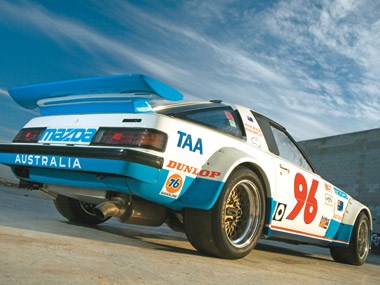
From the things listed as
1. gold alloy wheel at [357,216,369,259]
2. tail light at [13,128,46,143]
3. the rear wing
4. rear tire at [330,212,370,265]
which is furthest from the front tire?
gold alloy wheel at [357,216,369,259]

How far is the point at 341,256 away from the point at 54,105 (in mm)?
4133

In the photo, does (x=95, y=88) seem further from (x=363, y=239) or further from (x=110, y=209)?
(x=363, y=239)

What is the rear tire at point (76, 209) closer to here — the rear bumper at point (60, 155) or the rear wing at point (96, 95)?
the rear bumper at point (60, 155)

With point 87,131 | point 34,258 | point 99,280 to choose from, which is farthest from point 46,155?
A: point 99,280

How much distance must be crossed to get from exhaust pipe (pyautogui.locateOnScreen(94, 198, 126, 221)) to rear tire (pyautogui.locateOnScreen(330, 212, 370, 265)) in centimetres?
358

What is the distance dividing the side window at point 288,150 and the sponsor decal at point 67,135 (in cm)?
197

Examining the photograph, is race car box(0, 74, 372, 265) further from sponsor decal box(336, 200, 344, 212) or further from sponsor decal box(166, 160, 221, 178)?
sponsor decal box(336, 200, 344, 212)

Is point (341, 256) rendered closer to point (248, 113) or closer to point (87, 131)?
point (248, 113)

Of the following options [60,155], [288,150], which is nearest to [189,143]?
[60,155]

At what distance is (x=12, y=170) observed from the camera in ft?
11.9

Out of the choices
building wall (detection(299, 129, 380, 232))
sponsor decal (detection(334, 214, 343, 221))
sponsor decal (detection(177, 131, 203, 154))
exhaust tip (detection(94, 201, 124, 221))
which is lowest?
exhaust tip (detection(94, 201, 124, 221))

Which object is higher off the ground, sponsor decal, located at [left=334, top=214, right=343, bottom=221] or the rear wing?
the rear wing

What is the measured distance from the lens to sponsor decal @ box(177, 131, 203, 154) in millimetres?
2977

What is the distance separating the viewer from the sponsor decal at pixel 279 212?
12.3 ft
